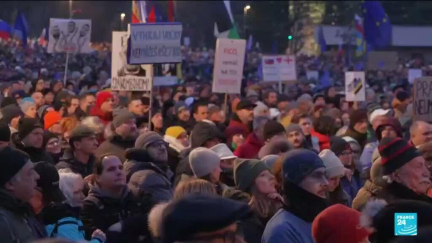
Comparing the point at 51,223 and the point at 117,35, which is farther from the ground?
the point at 117,35

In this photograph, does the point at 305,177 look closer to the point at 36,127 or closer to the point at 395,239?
the point at 395,239

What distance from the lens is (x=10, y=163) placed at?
5875mm

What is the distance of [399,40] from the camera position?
53.6m

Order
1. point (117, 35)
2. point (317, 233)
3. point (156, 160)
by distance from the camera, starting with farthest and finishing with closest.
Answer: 1. point (117, 35)
2. point (156, 160)
3. point (317, 233)

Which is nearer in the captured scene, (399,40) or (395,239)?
(395,239)

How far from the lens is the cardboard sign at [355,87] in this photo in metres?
19.0

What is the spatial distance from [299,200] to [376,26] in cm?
1628

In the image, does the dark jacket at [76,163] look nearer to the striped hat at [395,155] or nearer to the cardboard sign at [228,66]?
the striped hat at [395,155]

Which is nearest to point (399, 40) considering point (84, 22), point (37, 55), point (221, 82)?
point (37, 55)

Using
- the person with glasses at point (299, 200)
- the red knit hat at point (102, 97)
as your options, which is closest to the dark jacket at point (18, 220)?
the person with glasses at point (299, 200)

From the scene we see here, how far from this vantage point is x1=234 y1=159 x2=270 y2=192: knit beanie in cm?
701

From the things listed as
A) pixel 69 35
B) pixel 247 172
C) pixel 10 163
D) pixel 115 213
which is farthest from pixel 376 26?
pixel 10 163

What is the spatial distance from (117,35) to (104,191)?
8023 millimetres

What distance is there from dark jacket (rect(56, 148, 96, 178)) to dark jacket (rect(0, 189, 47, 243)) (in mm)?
2781
